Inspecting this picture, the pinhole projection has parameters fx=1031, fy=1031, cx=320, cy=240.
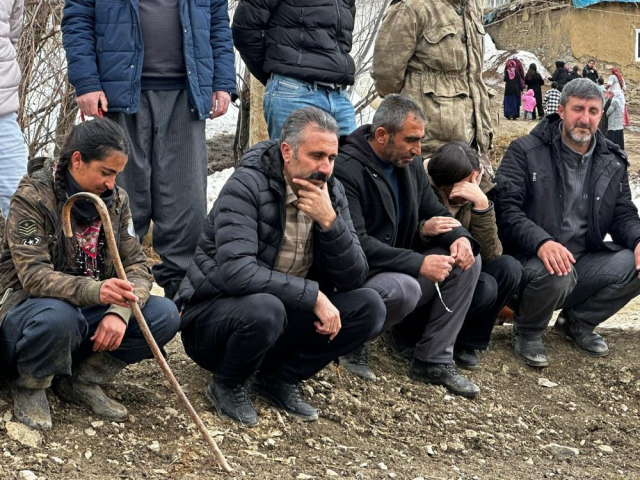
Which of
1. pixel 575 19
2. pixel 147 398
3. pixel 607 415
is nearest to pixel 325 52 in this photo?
pixel 147 398

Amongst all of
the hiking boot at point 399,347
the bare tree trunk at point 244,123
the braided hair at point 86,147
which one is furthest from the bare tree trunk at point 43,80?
the braided hair at point 86,147

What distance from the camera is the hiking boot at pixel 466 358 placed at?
5785mm

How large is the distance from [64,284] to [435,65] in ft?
9.63

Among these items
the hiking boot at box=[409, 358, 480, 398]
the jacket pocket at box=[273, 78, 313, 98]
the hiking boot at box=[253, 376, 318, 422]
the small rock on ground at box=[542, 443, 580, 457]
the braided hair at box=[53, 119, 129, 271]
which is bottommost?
the small rock on ground at box=[542, 443, 580, 457]

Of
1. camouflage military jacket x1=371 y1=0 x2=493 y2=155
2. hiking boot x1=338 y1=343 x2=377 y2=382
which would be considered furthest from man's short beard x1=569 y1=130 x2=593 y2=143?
hiking boot x1=338 y1=343 x2=377 y2=382

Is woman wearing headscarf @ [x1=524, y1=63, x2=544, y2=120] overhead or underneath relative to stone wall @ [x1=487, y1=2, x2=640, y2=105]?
underneath

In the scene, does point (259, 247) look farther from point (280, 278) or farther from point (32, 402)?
point (32, 402)

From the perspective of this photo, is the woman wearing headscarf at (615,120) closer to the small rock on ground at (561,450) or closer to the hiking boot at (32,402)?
the small rock on ground at (561,450)

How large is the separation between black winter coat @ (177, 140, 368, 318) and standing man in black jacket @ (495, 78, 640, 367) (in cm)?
160

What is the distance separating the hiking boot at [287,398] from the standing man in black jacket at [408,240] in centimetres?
58

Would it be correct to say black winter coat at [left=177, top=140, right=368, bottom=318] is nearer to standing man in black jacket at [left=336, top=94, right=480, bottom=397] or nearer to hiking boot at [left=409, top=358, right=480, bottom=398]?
standing man in black jacket at [left=336, top=94, right=480, bottom=397]

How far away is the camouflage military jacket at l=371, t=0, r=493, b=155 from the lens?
237 inches

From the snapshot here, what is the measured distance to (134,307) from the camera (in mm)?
3920

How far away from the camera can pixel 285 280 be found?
4.37m
